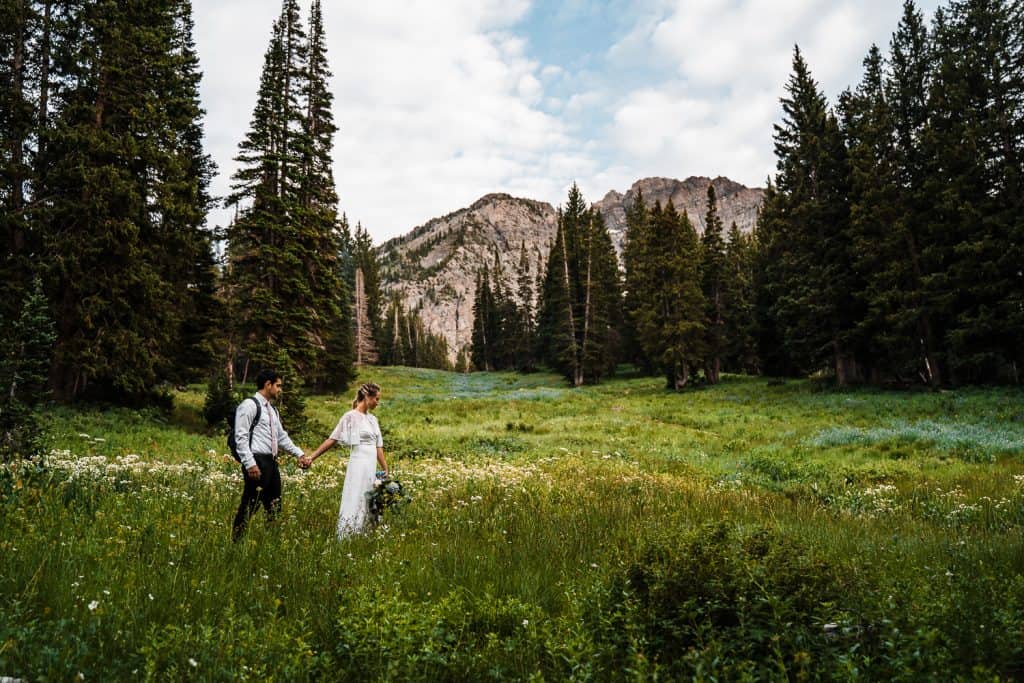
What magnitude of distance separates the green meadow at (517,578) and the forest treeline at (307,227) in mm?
5321

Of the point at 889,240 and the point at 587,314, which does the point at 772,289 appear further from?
the point at 587,314

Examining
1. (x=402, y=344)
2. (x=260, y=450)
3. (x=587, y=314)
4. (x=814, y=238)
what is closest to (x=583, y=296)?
(x=587, y=314)

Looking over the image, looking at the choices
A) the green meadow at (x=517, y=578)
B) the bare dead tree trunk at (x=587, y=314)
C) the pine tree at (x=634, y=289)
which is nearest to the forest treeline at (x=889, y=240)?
the bare dead tree trunk at (x=587, y=314)

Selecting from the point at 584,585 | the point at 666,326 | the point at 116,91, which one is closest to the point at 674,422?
the point at 666,326

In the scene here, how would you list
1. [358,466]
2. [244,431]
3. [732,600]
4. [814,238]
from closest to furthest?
[732,600] → [244,431] → [358,466] → [814,238]

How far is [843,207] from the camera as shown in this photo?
104 feet

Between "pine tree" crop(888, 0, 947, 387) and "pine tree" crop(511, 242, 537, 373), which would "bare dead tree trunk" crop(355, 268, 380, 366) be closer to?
"pine tree" crop(511, 242, 537, 373)

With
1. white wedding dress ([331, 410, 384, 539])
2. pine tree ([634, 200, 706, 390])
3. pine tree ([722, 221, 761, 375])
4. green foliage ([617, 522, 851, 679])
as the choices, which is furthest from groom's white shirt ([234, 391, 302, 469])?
pine tree ([722, 221, 761, 375])

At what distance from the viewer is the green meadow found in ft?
9.68

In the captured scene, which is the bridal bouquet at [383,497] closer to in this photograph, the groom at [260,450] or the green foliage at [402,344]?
the groom at [260,450]

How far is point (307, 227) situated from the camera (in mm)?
22812

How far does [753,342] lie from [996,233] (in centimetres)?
1947

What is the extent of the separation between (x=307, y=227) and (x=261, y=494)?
18.5m

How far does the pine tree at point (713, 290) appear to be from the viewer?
1620 inches
